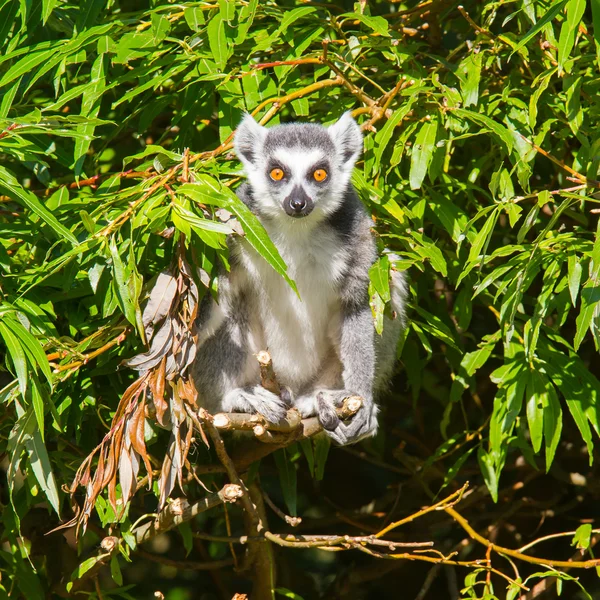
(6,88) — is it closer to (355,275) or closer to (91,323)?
(91,323)

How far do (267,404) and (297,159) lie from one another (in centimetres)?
110

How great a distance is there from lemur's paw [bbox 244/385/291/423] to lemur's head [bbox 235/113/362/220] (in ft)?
2.65

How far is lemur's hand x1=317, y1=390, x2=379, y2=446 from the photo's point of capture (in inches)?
156

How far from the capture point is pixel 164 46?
4.00 metres

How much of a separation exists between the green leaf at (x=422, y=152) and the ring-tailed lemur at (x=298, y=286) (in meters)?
0.36

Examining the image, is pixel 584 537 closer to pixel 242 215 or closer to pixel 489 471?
pixel 489 471

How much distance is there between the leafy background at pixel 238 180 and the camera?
3.39m

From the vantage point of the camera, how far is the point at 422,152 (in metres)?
3.73

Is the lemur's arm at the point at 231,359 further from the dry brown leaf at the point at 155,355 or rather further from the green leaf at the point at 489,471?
the green leaf at the point at 489,471

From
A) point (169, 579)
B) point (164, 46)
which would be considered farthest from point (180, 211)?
point (169, 579)

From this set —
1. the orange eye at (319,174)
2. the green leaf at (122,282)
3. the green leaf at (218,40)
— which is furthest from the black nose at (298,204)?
the green leaf at (122,282)

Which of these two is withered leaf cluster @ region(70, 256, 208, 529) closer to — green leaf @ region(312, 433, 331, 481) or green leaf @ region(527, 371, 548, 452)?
green leaf @ region(312, 433, 331, 481)

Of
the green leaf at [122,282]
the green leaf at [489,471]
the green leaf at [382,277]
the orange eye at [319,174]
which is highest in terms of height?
the orange eye at [319,174]

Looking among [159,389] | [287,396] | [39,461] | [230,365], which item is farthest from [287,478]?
[159,389]
